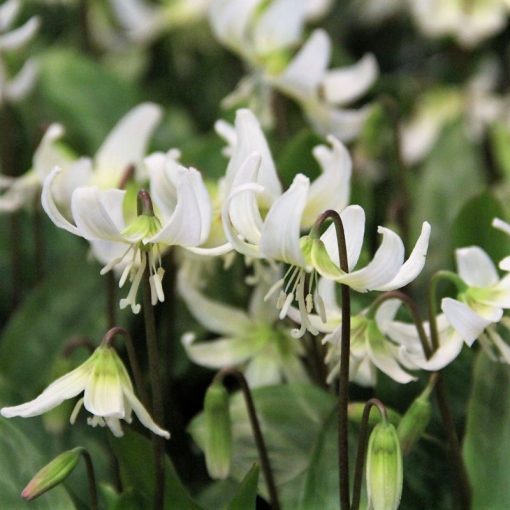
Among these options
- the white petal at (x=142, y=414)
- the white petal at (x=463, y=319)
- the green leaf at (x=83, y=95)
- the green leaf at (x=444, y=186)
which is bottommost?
the green leaf at (x=444, y=186)

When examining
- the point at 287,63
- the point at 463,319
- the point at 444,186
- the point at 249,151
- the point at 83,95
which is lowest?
the point at 444,186

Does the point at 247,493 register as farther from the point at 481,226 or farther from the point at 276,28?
the point at 276,28

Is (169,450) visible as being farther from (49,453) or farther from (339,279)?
(339,279)

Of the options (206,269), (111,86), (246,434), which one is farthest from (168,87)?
(246,434)

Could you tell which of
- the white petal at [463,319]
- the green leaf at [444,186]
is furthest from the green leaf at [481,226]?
the white petal at [463,319]

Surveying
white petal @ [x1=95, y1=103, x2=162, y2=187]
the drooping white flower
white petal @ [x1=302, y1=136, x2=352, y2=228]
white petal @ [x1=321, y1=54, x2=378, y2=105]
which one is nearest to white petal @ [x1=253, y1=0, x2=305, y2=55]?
the drooping white flower

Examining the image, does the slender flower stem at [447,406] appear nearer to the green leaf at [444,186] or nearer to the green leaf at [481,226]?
the green leaf at [481,226]

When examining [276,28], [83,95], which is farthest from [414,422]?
[83,95]
